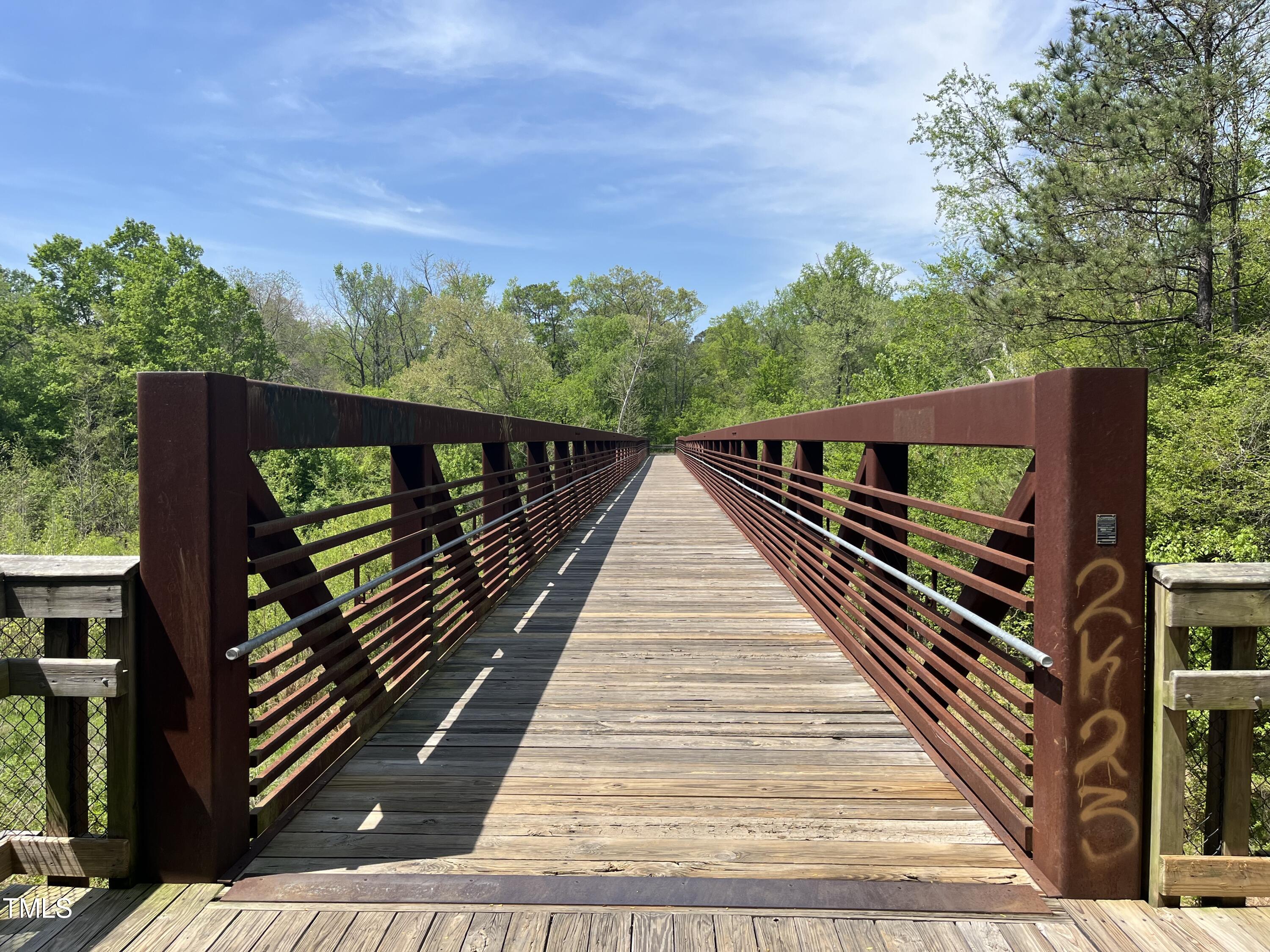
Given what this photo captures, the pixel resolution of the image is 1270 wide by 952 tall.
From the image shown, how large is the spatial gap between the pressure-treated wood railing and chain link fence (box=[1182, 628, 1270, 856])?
9.63ft

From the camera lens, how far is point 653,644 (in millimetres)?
4531

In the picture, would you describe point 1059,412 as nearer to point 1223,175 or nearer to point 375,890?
point 375,890

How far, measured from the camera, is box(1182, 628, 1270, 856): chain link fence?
2.08m

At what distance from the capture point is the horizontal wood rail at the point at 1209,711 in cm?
197

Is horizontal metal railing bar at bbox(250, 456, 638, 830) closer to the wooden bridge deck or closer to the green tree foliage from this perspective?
the wooden bridge deck

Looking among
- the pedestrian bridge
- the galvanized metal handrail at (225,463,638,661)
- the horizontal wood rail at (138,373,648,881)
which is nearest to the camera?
the pedestrian bridge

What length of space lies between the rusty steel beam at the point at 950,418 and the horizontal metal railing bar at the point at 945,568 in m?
0.46

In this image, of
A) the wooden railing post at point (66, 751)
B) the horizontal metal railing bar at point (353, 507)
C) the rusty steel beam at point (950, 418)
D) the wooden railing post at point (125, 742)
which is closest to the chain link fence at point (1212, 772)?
the rusty steel beam at point (950, 418)

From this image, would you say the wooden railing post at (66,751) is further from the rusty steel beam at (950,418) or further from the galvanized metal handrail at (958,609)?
the rusty steel beam at (950,418)

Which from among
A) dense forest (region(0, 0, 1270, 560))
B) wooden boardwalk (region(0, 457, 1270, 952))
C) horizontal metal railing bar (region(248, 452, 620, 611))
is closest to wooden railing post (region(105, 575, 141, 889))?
wooden boardwalk (region(0, 457, 1270, 952))

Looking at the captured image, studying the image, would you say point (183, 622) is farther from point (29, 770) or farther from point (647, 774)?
point (29, 770)

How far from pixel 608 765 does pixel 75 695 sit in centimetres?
175

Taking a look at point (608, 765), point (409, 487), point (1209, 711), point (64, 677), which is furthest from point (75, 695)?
point (1209, 711)

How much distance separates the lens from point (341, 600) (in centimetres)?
280
